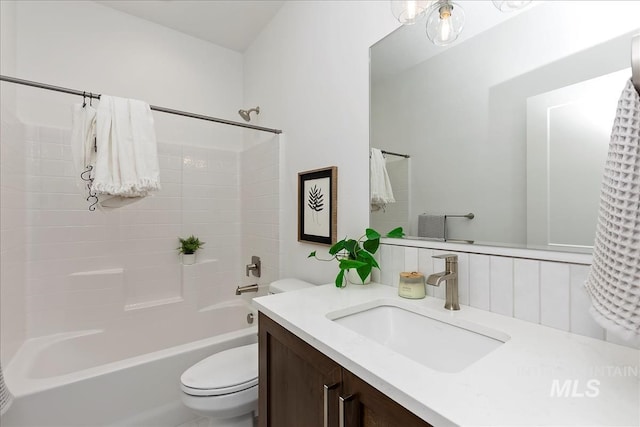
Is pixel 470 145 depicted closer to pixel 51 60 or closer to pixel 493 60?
pixel 493 60

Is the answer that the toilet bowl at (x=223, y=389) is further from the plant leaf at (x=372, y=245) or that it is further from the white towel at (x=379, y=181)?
the white towel at (x=379, y=181)

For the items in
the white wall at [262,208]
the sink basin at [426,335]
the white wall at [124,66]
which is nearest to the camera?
the sink basin at [426,335]

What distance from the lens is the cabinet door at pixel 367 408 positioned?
527 millimetres

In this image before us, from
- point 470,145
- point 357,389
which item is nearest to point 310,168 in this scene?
point 470,145

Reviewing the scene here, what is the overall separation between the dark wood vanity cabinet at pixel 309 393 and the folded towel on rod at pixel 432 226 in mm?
609

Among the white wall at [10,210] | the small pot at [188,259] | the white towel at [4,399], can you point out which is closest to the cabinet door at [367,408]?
the white towel at [4,399]

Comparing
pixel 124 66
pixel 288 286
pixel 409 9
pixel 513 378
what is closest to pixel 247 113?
pixel 124 66

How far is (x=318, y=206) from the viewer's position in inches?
62.3

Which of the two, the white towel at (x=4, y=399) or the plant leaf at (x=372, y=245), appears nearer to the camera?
the white towel at (x=4, y=399)

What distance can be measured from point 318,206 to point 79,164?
1144mm

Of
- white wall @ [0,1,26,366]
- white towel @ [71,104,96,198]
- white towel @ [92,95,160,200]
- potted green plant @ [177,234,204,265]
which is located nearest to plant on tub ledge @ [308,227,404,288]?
white towel @ [92,95,160,200]

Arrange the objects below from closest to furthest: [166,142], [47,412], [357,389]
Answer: [357,389] < [47,412] < [166,142]

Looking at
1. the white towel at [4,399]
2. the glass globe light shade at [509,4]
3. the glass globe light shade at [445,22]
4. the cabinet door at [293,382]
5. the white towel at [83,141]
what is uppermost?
the glass globe light shade at [445,22]

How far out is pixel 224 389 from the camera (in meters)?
1.20
